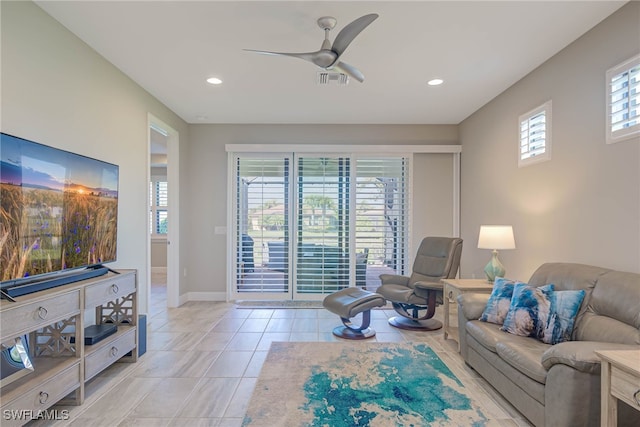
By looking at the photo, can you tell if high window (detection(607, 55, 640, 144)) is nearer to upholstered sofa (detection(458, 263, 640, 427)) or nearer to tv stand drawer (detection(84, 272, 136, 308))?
upholstered sofa (detection(458, 263, 640, 427))

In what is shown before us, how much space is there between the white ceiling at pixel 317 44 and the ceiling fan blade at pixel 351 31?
0.89 feet

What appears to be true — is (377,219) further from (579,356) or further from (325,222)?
(579,356)

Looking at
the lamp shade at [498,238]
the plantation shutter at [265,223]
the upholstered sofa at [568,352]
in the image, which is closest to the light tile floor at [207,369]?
the upholstered sofa at [568,352]

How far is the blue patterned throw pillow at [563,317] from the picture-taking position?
216 cm

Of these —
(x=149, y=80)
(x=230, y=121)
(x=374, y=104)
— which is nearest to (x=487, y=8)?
(x=374, y=104)

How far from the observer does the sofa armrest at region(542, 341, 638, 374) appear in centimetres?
162

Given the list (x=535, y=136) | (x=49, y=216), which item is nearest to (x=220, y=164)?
(x=49, y=216)

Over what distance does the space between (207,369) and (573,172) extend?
3.61m

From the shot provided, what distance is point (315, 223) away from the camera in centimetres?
497

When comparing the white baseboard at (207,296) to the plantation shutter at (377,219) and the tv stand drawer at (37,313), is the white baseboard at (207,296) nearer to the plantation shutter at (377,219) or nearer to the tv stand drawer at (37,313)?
the plantation shutter at (377,219)

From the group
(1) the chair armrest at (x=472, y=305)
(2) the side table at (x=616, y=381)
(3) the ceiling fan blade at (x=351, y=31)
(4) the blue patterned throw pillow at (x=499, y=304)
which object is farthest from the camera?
(1) the chair armrest at (x=472, y=305)

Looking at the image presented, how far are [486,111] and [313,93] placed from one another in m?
2.31

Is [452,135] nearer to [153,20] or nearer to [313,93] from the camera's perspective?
[313,93]

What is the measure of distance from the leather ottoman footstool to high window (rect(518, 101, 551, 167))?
2147 mm
